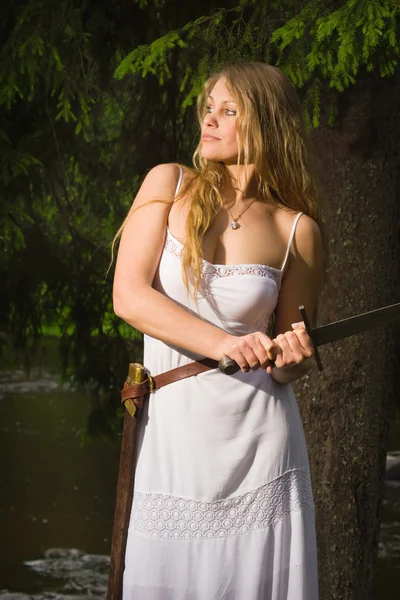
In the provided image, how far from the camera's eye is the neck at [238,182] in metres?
3.38

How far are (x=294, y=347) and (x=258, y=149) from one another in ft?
2.09

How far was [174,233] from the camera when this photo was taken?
322 centimetres

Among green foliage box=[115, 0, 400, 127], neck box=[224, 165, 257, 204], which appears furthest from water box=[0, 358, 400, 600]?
neck box=[224, 165, 257, 204]

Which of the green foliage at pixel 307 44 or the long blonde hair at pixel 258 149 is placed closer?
the long blonde hair at pixel 258 149

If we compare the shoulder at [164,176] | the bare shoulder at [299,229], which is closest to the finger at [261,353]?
the bare shoulder at [299,229]

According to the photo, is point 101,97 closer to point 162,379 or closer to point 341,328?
point 162,379

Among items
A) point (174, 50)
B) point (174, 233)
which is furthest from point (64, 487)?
point (174, 233)

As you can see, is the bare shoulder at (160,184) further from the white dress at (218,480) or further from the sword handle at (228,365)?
the sword handle at (228,365)

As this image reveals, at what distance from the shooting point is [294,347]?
301 cm

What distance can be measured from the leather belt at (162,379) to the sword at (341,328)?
0.52 ft

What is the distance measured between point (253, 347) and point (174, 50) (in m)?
4.19

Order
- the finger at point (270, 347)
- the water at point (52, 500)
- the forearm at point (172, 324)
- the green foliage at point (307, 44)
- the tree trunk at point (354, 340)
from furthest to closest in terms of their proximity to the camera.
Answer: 1. the water at point (52, 500)
2. the tree trunk at point (354, 340)
3. the green foliage at point (307, 44)
4. the forearm at point (172, 324)
5. the finger at point (270, 347)

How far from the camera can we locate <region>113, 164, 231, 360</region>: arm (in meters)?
3.09

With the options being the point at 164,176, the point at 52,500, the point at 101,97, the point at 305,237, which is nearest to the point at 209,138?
the point at 164,176
